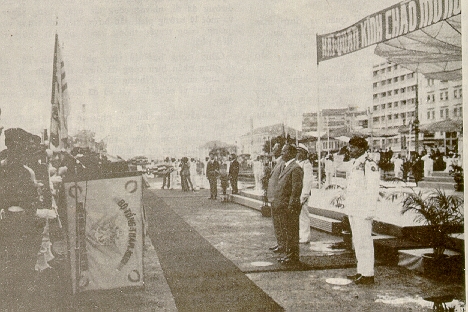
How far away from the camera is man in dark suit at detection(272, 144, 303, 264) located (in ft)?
15.9

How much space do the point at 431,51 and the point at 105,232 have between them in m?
4.17

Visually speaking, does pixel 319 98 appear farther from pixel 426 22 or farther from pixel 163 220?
pixel 163 220

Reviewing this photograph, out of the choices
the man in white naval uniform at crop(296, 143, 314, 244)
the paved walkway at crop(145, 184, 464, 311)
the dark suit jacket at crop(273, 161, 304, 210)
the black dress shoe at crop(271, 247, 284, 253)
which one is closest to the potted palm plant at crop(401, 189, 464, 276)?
the paved walkway at crop(145, 184, 464, 311)

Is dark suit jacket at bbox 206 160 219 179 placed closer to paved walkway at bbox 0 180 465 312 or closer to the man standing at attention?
the man standing at attention

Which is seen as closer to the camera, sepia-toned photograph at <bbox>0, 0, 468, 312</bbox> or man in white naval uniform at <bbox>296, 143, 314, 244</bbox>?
sepia-toned photograph at <bbox>0, 0, 468, 312</bbox>

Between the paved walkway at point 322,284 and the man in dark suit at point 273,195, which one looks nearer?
the paved walkway at point 322,284

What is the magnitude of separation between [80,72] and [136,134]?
926mm

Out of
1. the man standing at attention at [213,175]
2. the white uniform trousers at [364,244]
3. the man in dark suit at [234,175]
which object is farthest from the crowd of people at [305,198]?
the man standing at attention at [213,175]

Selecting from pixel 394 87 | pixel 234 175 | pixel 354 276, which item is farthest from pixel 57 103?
pixel 234 175

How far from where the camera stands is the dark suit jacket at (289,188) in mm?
4852

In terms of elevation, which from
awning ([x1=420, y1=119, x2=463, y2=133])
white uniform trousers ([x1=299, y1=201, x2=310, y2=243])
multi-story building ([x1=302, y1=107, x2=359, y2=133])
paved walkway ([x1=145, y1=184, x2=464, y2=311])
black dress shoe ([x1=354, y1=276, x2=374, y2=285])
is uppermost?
multi-story building ([x1=302, y1=107, x2=359, y2=133])

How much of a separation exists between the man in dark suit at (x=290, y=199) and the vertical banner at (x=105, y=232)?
1706 mm

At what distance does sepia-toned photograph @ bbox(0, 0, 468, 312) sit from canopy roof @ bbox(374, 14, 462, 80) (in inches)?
1.1

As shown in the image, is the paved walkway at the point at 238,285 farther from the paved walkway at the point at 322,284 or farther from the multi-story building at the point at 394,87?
the multi-story building at the point at 394,87
